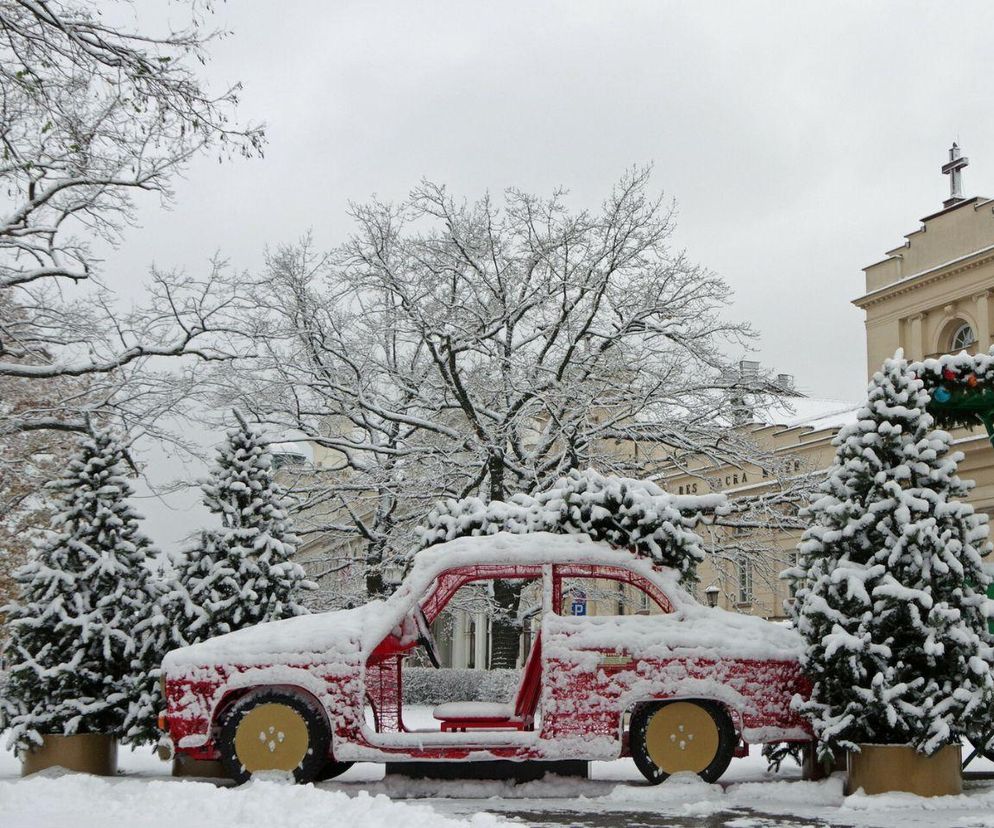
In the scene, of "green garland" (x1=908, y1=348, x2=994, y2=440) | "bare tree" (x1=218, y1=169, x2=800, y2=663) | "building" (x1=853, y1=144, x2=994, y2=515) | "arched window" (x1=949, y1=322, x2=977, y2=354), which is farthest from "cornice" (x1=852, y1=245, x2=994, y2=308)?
"green garland" (x1=908, y1=348, x2=994, y2=440)

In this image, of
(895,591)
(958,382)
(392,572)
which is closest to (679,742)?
(895,591)

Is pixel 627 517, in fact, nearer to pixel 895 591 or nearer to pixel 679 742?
pixel 679 742

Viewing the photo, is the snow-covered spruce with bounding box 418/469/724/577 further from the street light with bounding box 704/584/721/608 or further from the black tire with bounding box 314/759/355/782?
the street light with bounding box 704/584/721/608

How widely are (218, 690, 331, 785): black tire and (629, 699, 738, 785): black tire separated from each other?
8.30ft

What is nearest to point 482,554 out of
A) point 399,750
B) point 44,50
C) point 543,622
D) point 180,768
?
point 543,622

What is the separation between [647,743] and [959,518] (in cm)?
302

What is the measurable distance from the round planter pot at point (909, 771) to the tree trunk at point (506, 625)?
13843mm

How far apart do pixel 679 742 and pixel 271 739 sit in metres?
3.26

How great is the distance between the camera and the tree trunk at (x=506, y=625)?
22.8m

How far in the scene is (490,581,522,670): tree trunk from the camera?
74.7 ft

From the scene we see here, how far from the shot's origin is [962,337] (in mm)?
39188

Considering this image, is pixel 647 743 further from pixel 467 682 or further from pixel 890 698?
pixel 467 682

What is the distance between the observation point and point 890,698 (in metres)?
8.60

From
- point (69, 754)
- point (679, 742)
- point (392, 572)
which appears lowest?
point (69, 754)
